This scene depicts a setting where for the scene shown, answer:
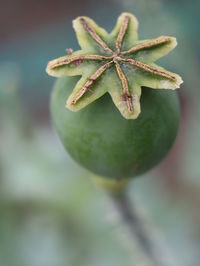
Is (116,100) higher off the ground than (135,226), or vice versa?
(116,100)

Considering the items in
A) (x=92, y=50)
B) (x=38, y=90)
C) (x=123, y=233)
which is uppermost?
(x=38, y=90)

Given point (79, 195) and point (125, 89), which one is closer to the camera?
point (125, 89)

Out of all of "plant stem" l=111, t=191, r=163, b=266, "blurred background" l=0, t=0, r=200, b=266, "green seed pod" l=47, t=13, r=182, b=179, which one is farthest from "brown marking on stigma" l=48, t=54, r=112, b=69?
"blurred background" l=0, t=0, r=200, b=266

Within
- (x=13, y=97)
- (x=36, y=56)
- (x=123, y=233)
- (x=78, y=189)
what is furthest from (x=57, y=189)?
(x=36, y=56)

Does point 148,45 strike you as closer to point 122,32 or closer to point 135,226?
point 122,32

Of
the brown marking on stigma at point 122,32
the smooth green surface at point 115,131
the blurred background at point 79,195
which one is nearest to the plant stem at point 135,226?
the blurred background at point 79,195

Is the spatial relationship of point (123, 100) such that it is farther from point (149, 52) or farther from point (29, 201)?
point (29, 201)

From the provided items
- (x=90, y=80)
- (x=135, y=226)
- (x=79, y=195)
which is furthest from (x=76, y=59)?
(x=79, y=195)

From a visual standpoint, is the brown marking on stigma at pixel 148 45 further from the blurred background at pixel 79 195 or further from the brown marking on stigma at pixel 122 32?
the blurred background at pixel 79 195
